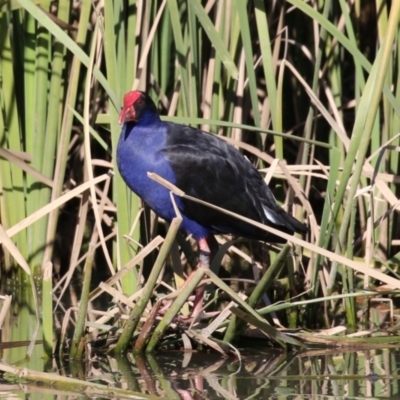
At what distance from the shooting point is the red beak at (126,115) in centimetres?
318

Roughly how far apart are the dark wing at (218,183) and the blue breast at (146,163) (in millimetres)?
33

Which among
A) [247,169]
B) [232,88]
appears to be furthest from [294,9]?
[247,169]

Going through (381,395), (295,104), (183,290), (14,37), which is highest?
(14,37)

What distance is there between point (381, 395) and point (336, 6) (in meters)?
1.79

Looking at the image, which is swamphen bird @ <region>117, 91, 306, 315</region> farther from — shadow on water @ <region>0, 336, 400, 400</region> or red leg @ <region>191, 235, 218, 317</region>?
shadow on water @ <region>0, 336, 400, 400</region>

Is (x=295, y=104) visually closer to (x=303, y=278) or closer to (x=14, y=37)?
(x=303, y=278)

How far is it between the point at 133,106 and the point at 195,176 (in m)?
0.34

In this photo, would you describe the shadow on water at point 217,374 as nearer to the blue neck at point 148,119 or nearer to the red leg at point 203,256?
the red leg at point 203,256

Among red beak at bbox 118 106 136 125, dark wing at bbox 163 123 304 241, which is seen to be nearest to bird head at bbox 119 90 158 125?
red beak at bbox 118 106 136 125

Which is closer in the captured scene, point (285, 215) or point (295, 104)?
point (285, 215)

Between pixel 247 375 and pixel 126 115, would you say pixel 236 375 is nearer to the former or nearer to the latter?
pixel 247 375

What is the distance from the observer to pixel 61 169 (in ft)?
11.9

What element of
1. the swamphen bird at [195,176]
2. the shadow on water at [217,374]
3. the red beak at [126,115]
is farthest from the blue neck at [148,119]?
the shadow on water at [217,374]

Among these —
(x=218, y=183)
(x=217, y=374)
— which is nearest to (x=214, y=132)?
(x=218, y=183)
